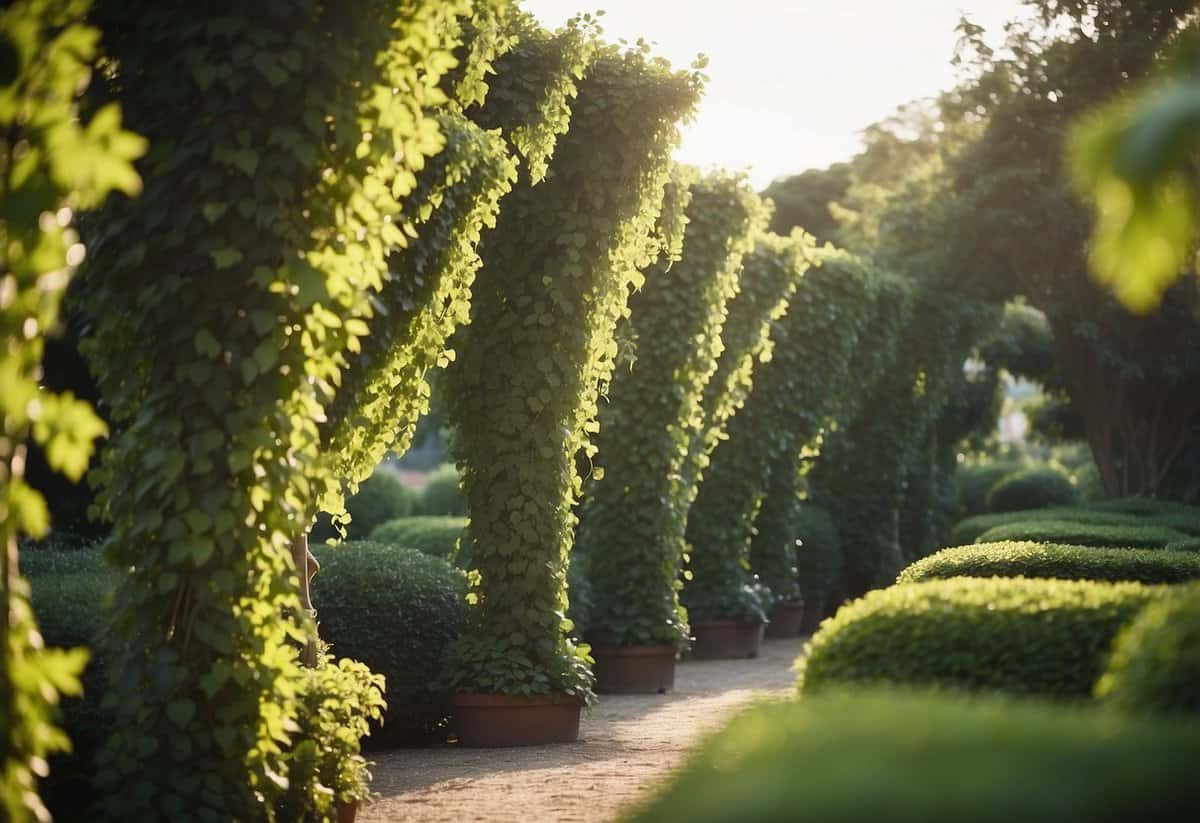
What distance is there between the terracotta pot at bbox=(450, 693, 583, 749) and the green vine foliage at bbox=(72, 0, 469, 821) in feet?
11.9

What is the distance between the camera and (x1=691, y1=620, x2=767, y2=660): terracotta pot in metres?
14.3

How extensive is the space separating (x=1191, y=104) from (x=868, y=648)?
2.23 meters

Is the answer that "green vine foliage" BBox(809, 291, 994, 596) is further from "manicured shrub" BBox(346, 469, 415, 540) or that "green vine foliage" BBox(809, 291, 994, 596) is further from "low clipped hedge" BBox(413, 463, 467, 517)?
"low clipped hedge" BBox(413, 463, 467, 517)

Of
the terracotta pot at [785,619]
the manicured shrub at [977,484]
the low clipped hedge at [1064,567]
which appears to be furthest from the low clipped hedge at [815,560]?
the manicured shrub at [977,484]

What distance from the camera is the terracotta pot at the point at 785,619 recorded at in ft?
56.1

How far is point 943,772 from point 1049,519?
12.2m

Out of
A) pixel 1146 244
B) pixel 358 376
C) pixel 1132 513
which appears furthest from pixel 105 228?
pixel 1132 513

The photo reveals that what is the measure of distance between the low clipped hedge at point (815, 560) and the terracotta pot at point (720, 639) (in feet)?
11.1

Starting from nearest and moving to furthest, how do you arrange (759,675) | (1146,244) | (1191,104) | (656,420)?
(1191,104) < (1146,244) < (656,420) < (759,675)

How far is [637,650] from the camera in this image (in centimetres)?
1143

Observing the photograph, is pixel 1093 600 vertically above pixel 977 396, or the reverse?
pixel 977 396

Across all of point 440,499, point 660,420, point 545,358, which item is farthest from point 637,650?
point 440,499

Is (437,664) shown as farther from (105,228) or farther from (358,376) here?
(105,228)

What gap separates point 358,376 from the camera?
5832 mm
